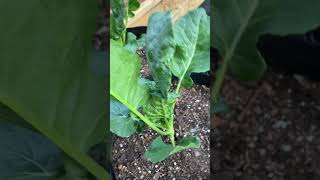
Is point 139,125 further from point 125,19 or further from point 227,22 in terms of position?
point 227,22

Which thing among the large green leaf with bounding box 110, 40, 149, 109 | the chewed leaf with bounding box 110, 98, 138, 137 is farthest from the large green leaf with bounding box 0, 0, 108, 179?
the chewed leaf with bounding box 110, 98, 138, 137

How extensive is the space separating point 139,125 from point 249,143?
24cm

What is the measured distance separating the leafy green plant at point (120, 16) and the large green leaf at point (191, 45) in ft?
0.19

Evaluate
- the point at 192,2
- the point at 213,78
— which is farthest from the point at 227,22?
the point at 192,2

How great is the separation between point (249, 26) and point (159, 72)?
0.12 meters

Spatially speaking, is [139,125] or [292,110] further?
[139,125]

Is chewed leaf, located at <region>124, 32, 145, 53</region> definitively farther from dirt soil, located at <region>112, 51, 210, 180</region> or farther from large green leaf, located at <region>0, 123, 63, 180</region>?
large green leaf, located at <region>0, 123, 63, 180</region>

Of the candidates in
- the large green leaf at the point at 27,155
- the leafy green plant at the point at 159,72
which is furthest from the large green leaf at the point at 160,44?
the large green leaf at the point at 27,155

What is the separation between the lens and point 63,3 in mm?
343

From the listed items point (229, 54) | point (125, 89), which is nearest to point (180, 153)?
point (125, 89)

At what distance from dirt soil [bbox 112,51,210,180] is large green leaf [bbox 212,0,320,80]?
0.22 meters

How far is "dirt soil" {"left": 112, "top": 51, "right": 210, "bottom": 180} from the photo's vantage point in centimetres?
59

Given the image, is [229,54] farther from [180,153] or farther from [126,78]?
[180,153]

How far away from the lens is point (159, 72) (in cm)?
46
